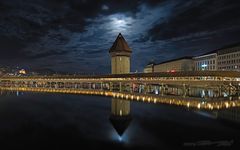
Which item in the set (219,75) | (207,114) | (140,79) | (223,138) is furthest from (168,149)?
(140,79)

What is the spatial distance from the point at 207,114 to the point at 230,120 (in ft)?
13.3

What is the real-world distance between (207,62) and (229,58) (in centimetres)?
1967

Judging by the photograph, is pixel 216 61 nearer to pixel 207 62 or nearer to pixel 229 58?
pixel 207 62

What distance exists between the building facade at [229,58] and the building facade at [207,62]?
187 inches

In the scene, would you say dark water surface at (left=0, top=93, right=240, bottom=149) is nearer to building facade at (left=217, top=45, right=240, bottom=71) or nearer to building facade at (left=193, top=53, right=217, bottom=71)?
building facade at (left=217, top=45, right=240, bottom=71)

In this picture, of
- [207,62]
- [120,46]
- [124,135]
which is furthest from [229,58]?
[124,135]

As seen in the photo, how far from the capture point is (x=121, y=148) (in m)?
18.6

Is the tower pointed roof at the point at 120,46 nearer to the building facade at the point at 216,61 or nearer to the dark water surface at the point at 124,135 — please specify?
the building facade at the point at 216,61

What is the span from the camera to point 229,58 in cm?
9681

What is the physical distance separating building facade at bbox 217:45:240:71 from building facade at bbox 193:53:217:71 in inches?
187

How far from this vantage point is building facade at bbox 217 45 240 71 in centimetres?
9184

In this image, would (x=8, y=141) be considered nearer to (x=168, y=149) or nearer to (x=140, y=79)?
(x=168, y=149)

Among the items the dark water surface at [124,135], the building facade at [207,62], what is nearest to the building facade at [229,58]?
the building facade at [207,62]

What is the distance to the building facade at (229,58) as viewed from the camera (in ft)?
301
